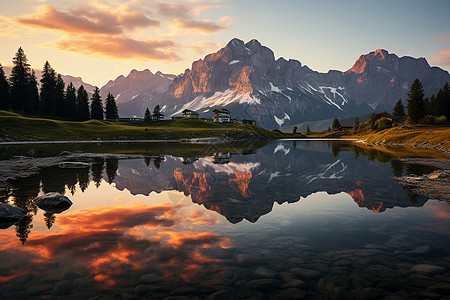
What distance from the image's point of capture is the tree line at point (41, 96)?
13062 centimetres

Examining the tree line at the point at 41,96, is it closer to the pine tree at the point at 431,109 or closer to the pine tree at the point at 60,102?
the pine tree at the point at 60,102

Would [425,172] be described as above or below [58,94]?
below

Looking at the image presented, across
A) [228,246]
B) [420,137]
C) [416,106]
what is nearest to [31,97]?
[228,246]

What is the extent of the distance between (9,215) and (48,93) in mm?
152531

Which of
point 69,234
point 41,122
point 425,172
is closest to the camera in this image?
point 69,234

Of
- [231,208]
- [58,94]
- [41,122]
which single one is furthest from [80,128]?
[231,208]

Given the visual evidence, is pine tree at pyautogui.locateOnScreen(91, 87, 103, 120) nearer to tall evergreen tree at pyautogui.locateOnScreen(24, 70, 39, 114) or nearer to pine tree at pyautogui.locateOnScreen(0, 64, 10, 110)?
tall evergreen tree at pyautogui.locateOnScreen(24, 70, 39, 114)

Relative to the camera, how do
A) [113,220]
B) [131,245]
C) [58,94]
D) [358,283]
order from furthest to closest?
[58,94] → [113,220] → [131,245] → [358,283]

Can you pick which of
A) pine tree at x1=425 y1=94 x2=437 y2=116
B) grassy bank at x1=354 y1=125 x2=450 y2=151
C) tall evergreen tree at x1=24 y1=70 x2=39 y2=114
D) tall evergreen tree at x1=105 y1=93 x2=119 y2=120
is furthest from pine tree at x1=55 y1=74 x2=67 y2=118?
pine tree at x1=425 y1=94 x2=437 y2=116

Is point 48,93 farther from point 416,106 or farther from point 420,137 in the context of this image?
point 416,106

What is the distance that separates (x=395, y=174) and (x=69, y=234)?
3338 centimetres

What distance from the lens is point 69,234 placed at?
13.6 meters

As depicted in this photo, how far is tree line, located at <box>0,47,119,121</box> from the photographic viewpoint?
131m

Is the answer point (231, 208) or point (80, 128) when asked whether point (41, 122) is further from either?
point (231, 208)
